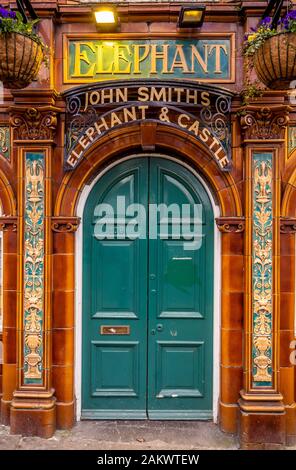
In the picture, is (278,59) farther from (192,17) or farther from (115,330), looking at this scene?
(115,330)

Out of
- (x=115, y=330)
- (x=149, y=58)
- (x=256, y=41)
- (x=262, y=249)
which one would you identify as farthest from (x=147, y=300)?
(x=256, y=41)

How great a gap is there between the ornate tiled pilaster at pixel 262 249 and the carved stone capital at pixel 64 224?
2.11m

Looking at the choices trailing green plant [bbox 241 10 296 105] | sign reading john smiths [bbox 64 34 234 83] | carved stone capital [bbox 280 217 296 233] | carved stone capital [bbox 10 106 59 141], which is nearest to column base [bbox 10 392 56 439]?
carved stone capital [bbox 10 106 59 141]

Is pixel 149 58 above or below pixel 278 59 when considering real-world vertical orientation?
above

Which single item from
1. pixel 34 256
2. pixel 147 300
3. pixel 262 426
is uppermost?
pixel 34 256

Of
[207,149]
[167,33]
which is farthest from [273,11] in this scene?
[207,149]

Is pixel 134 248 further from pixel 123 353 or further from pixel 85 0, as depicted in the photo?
pixel 85 0

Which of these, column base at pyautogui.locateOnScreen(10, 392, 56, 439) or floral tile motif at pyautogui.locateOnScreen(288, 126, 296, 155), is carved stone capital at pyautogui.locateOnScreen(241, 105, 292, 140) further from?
column base at pyautogui.locateOnScreen(10, 392, 56, 439)

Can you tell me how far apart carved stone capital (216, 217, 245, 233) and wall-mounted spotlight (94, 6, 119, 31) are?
265 cm

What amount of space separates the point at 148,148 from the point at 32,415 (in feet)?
11.5

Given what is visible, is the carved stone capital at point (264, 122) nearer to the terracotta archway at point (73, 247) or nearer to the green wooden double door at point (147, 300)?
the terracotta archway at point (73, 247)

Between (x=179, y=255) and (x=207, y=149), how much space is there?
1377mm

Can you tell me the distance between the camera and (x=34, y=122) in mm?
4809

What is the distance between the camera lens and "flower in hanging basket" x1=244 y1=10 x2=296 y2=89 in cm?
396
